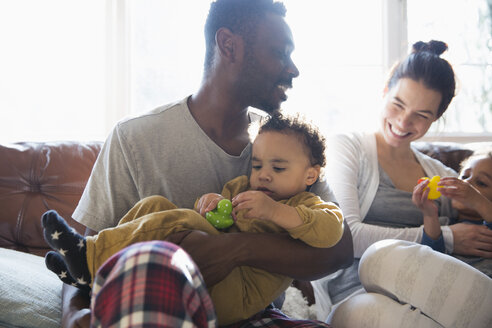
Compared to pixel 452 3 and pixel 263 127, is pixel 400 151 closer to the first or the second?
pixel 263 127

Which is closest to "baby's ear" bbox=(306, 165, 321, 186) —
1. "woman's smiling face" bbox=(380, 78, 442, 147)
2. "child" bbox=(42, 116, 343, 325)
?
"child" bbox=(42, 116, 343, 325)

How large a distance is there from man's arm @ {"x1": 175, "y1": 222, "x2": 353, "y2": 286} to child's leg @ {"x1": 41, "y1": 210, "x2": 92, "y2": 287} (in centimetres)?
23

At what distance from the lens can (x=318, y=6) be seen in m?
3.09

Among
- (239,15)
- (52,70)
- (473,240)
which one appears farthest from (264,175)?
(52,70)

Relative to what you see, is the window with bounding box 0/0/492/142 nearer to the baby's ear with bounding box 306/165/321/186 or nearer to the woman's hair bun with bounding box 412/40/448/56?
the woman's hair bun with bounding box 412/40/448/56

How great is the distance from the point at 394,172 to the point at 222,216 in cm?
93

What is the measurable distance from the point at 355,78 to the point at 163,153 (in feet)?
6.55

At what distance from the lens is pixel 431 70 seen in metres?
1.85

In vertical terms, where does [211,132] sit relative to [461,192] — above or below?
above

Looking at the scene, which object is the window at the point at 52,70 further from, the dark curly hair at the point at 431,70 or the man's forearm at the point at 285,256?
the man's forearm at the point at 285,256

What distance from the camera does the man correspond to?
1.49 metres

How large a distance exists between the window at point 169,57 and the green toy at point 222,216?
172 cm

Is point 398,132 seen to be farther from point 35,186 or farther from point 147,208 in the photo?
point 35,186

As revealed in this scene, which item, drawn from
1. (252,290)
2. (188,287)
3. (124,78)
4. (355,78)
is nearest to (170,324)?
(188,287)
